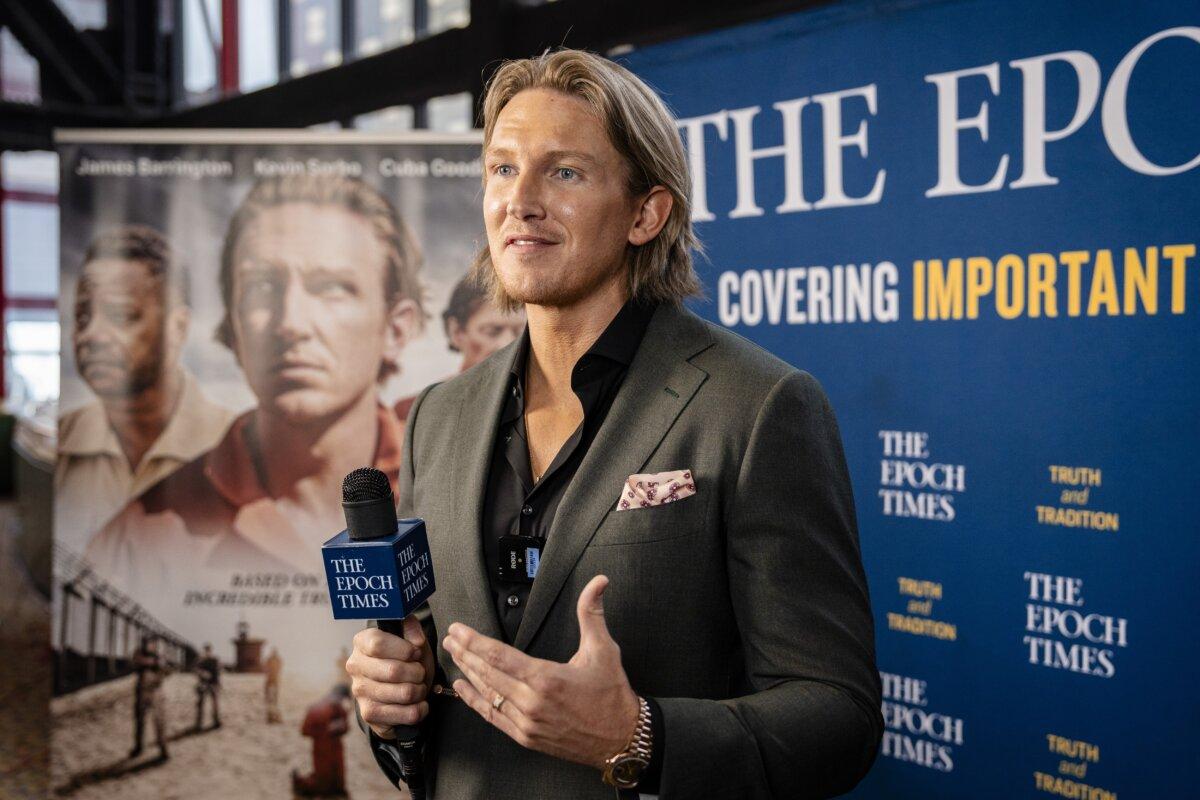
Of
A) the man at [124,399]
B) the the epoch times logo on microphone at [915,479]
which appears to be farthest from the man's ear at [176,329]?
the the epoch times logo on microphone at [915,479]

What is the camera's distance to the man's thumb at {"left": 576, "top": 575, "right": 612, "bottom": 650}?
1056 mm

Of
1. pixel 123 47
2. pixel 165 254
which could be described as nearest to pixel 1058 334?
pixel 165 254

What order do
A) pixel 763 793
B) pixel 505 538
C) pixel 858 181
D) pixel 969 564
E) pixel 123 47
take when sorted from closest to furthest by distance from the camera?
pixel 763 793
pixel 505 538
pixel 969 564
pixel 858 181
pixel 123 47

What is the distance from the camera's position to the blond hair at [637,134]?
53.6 inches

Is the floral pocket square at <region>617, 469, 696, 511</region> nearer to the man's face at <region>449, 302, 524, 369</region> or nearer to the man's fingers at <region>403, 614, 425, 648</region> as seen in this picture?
the man's fingers at <region>403, 614, 425, 648</region>

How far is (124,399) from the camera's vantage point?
3.05 metres

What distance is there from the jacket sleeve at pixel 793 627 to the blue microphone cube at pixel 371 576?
0.30 meters

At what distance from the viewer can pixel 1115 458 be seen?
218 centimetres

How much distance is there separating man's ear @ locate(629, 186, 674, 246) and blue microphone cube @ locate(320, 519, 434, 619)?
1.72 ft

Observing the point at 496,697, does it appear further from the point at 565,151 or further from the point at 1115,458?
the point at 1115,458

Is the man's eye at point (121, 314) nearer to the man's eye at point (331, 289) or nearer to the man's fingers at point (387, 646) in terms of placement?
the man's eye at point (331, 289)

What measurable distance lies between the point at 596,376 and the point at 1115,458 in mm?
1337

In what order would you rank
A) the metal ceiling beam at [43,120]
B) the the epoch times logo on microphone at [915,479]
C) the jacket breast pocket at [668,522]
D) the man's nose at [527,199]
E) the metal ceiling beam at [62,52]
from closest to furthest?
the jacket breast pocket at [668,522] < the man's nose at [527,199] < the the epoch times logo on microphone at [915,479] < the metal ceiling beam at [62,52] < the metal ceiling beam at [43,120]

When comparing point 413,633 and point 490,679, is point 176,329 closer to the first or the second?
point 413,633
